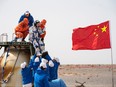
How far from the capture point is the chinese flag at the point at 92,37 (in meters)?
18.5

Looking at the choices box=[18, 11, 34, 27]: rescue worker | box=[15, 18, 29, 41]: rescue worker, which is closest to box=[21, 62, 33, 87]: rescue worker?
box=[15, 18, 29, 41]: rescue worker

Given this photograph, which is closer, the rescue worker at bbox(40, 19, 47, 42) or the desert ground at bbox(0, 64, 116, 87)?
the rescue worker at bbox(40, 19, 47, 42)

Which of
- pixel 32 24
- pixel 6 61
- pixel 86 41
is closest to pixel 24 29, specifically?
pixel 32 24

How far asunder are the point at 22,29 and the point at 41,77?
14.4ft

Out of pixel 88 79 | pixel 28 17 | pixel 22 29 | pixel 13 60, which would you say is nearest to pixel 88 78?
pixel 88 79

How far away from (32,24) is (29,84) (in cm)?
328

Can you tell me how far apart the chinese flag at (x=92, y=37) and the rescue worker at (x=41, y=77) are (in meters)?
6.70

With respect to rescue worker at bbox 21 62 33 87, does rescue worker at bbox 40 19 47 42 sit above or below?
above

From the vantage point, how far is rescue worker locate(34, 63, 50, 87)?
1179 centimetres

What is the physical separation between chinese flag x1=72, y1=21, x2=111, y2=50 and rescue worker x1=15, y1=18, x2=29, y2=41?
11.7ft

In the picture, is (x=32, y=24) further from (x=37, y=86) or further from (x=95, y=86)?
(x=95, y=86)

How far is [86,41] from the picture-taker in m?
18.8

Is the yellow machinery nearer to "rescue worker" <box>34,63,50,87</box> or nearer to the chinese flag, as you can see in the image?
"rescue worker" <box>34,63,50,87</box>

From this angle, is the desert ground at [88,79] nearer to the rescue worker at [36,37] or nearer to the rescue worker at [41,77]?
the rescue worker at [36,37]
